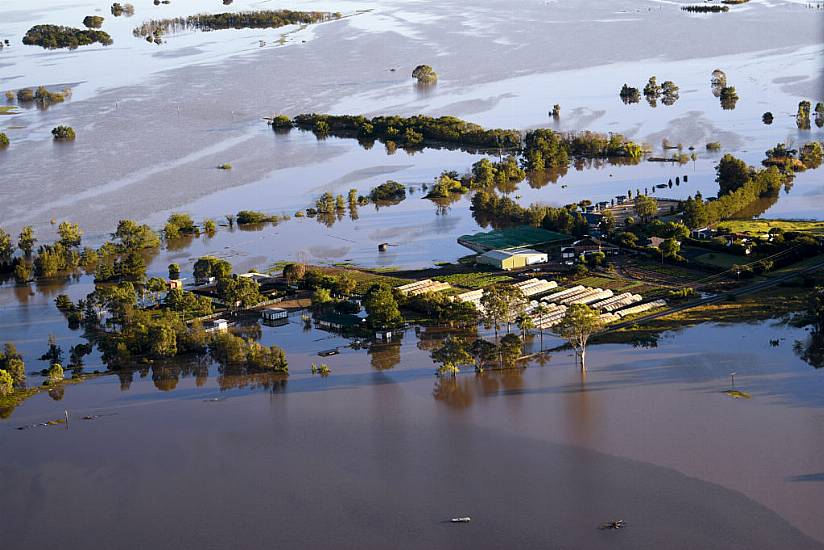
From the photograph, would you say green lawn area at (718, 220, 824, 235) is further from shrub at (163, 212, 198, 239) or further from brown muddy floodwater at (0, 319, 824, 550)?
shrub at (163, 212, 198, 239)

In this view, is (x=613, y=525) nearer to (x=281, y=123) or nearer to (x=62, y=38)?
(x=281, y=123)

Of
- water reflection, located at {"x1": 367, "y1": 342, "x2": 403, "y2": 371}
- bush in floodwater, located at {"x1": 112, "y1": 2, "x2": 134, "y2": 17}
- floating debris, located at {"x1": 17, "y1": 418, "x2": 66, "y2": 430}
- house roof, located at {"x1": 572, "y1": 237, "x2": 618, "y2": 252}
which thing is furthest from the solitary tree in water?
bush in floodwater, located at {"x1": 112, "y1": 2, "x2": 134, "y2": 17}

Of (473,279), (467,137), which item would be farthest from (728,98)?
(473,279)

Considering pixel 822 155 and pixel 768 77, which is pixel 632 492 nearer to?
pixel 822 155

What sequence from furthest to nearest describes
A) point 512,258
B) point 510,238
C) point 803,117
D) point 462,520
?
point 803,117, point 510,238, point 512,258, point 462,520

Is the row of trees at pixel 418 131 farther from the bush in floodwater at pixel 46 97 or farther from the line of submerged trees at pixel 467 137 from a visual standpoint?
the bush in floodwater at pixel 46 97

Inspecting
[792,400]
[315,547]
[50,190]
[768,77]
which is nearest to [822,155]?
[768,77]
